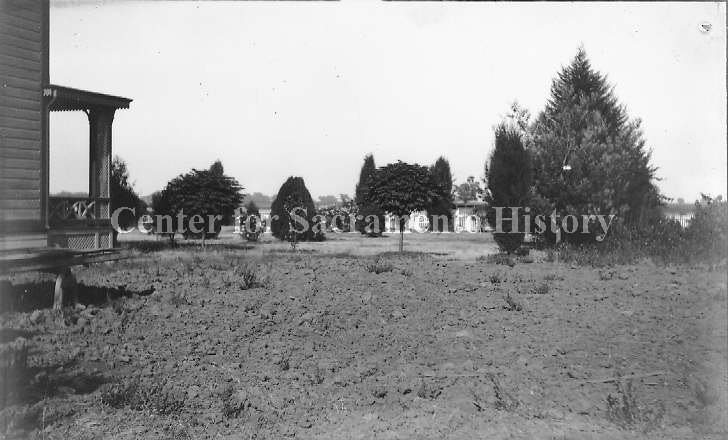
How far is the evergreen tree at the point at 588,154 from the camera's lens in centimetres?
1620

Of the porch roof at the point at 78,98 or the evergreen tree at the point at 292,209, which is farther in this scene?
the evergreen tree at the point at 292,209

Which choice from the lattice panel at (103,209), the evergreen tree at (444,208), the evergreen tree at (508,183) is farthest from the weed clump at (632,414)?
the evergreen tree at (444,208)

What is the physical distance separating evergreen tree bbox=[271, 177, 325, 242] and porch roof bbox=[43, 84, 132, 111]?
8010 millimetres

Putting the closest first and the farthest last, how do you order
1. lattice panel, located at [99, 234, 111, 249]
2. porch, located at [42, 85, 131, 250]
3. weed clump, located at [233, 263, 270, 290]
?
weed clump, located at [233, 263, 270, 290] < porch, located at [42, 85, 131, 250] < lattice panel, located at [99, 234, 111, 249]

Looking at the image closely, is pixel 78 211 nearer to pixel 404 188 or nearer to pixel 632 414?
pixel 404 188

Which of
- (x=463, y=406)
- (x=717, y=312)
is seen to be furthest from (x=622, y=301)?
(x=463, y=406)

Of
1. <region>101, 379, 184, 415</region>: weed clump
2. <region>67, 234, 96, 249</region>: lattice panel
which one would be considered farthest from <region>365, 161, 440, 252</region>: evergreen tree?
<region>101, 379, 184, 415</region>: weed clump

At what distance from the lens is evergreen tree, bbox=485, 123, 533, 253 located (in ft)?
41.4

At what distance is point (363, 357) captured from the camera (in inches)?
231

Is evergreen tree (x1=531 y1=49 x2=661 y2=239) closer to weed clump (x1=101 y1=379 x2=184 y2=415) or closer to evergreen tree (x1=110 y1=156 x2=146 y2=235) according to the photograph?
evergreen tree (x1=110 y1=156 x2=146 y2=235)

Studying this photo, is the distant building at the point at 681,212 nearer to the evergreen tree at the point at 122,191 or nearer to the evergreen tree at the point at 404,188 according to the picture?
the evergreen tree at the point at 404,188

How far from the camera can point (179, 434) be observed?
14.4 ft

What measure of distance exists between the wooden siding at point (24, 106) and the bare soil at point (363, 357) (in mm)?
2599

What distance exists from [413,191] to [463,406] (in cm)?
816
